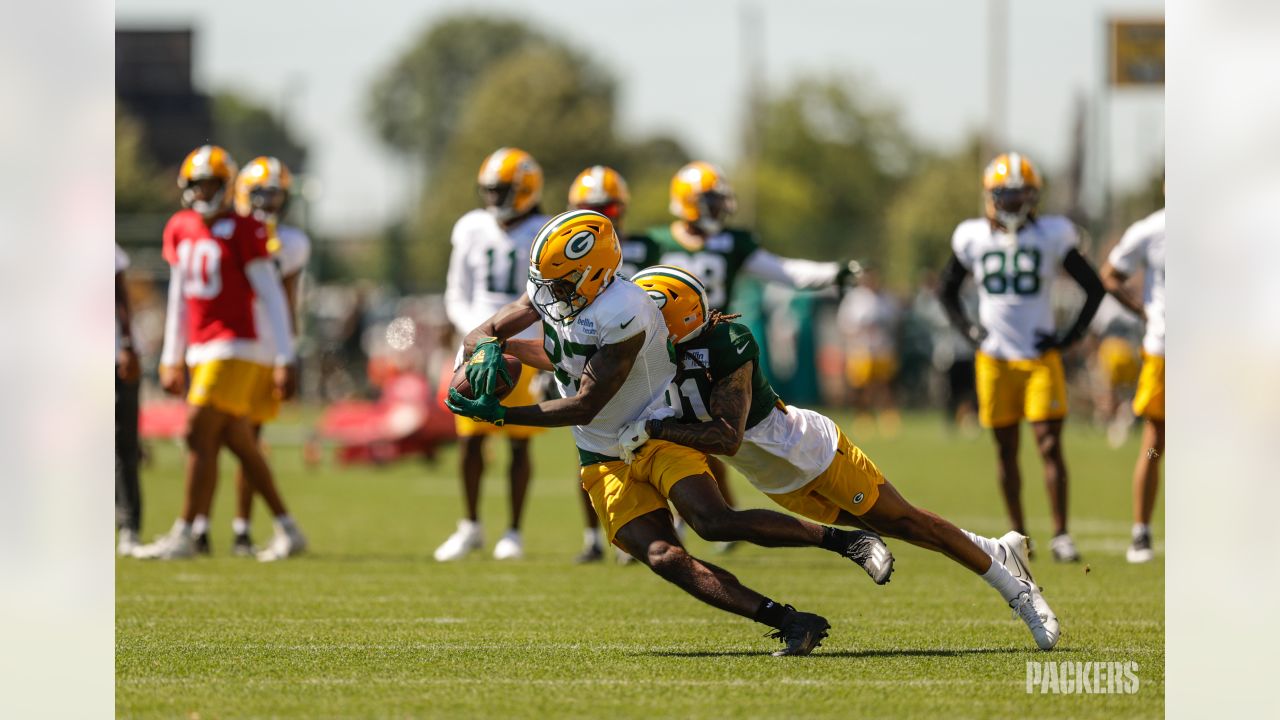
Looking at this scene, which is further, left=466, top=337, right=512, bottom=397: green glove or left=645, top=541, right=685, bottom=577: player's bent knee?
left=645, top=541, right=685, bottom=577: player's bent knee

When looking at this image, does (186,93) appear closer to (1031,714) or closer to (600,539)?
(600,539)

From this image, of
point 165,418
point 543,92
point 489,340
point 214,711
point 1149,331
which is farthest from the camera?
point 543,92

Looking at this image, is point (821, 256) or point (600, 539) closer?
point (600, 539)

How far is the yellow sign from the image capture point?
1409 inches

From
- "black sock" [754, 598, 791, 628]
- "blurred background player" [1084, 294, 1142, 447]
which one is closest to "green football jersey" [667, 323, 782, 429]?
"black sock" [754, 598, 791, 628]

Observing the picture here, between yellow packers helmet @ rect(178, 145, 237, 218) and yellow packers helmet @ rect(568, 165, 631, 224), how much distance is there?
200 cm

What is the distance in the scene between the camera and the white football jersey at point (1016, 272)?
10.4 m

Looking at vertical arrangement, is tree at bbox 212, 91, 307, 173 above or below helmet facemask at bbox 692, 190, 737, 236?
above

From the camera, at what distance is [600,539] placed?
10.7 m

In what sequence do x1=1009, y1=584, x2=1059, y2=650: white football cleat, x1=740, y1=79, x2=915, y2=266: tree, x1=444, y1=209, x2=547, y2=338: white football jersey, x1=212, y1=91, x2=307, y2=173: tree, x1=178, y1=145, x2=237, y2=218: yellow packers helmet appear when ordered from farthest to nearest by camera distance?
1. x1=740, y1=79, x2=915, y2=266: tree
2. x1=212, y1=91, x2=307, y2=173: tree
3. x1=444, y1=209, x2=547, y2=338: white football jersey
4. x1=178, y1=145, x2=237, y2=218: yellow packers helmet
5. x1=1009, y1=584, x2=1059, y2=650: white football cleat

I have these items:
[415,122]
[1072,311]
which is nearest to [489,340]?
[1072,311]

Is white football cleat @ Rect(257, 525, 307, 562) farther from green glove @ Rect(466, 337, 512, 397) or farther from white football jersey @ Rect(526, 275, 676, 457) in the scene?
green glove @ Rect(466, 337, 512, 397)

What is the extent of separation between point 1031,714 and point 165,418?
51.3ft
